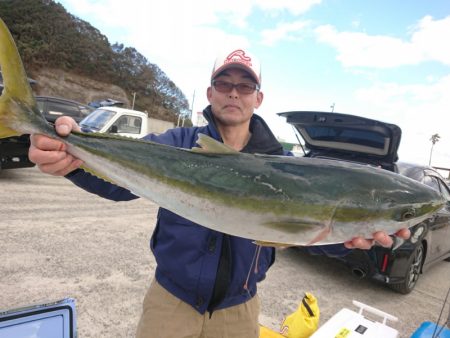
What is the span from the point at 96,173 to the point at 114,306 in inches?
89.3

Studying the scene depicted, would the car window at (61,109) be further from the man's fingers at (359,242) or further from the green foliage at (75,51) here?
the green foliage at (75,51)

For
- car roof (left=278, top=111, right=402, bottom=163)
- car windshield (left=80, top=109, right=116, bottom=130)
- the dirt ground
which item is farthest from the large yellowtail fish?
car windshield (left=80, top=109, right=116, bottom=130)

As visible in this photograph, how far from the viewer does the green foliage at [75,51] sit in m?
45.5

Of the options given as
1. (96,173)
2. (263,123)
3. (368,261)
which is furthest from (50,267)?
(368,261)

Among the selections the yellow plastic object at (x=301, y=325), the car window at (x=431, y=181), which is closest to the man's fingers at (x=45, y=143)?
the yellow plastic object at (x=301, y=325)

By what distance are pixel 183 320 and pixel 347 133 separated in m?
4.14

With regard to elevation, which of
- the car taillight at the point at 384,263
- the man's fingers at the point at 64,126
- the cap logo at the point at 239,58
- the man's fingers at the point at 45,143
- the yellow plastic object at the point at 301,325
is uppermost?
the cap logo at the point at 239,58

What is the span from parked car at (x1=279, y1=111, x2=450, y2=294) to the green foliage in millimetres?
46382

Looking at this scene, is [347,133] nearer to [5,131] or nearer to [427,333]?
[427,333]

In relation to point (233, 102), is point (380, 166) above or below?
below

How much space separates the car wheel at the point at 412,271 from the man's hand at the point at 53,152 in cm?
493

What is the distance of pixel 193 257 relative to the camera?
2.09 metres

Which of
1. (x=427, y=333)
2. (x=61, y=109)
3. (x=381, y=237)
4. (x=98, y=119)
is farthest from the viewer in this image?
(x=61, y=109)

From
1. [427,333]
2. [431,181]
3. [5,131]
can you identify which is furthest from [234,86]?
[431,181]
